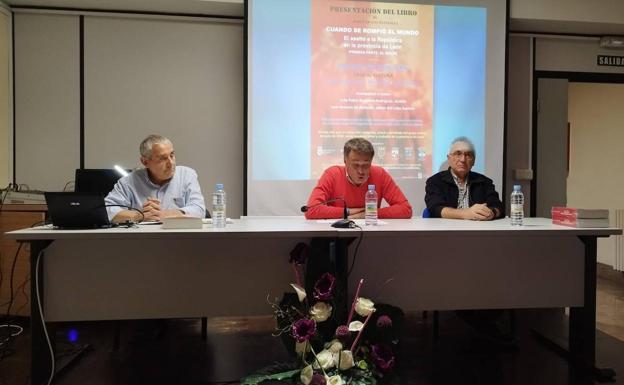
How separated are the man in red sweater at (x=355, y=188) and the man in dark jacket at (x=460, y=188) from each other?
211 millimetres

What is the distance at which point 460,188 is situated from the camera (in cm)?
259

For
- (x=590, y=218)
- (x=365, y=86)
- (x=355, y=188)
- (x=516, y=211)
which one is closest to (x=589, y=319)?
(x=590, y=218)

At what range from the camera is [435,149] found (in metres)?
3.26

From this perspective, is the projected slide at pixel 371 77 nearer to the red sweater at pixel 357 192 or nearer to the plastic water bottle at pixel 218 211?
the red sweater at pixel 357 192

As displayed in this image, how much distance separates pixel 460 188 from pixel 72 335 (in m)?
2.59

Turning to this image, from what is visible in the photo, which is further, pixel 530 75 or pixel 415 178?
pixel 530 75

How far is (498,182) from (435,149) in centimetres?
60

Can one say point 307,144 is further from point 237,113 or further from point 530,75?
point 530,75

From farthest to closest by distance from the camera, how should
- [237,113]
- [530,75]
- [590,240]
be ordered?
[530,75] < [237,113] < [590,240]

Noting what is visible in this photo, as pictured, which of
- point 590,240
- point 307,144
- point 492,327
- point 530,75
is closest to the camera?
point 590,240

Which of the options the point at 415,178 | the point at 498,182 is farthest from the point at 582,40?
the point at 415,178

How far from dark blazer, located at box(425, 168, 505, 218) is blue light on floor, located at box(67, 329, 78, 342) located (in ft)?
7.56

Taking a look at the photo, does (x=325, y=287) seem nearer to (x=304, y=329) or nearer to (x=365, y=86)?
(x=304, y=329)

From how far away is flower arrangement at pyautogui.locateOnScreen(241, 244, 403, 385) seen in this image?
56.9 inches
